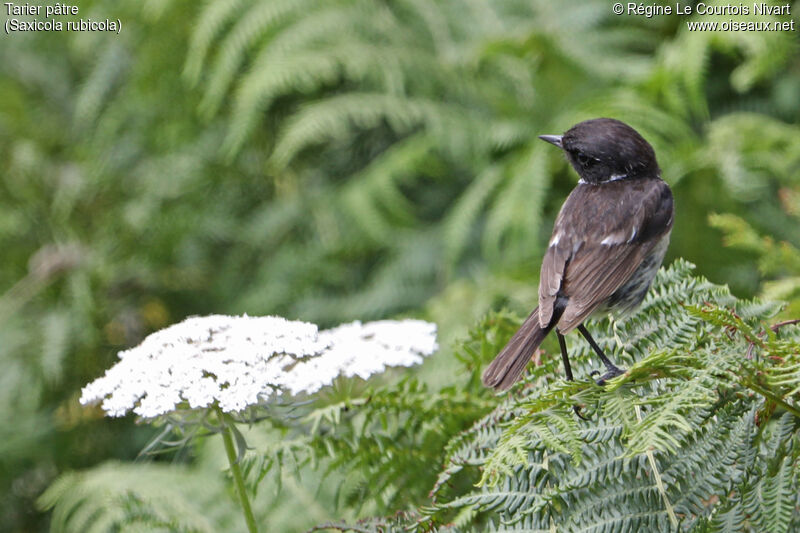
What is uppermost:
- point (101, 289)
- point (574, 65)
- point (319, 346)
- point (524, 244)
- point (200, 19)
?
point (200, 19)

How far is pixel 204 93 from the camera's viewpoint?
414cm

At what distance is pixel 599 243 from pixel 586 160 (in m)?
0.28

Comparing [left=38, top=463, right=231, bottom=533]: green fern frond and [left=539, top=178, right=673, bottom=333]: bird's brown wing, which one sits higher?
[left=539, top=178, right=673, bottom=333]: bird's brown wing

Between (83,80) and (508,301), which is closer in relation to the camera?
(508,301)

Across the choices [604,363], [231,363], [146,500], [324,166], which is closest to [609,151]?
[604,363]

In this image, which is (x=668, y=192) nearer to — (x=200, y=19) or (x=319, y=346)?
(x=319, y=346)

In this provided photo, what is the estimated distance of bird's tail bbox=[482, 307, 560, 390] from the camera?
140cm

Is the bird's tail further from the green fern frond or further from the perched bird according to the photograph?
the green fern frond

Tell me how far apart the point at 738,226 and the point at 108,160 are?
3.35 m

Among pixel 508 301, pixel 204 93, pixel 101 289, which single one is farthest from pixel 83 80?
pixel 508 301

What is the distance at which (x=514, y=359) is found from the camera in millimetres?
1425

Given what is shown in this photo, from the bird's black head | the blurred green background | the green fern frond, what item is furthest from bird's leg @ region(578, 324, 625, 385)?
the blurred green background

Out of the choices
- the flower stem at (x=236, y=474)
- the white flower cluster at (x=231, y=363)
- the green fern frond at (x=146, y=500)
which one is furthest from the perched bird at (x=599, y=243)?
the green fern frond at (x=146, y=500)

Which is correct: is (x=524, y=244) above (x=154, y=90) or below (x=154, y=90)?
below
